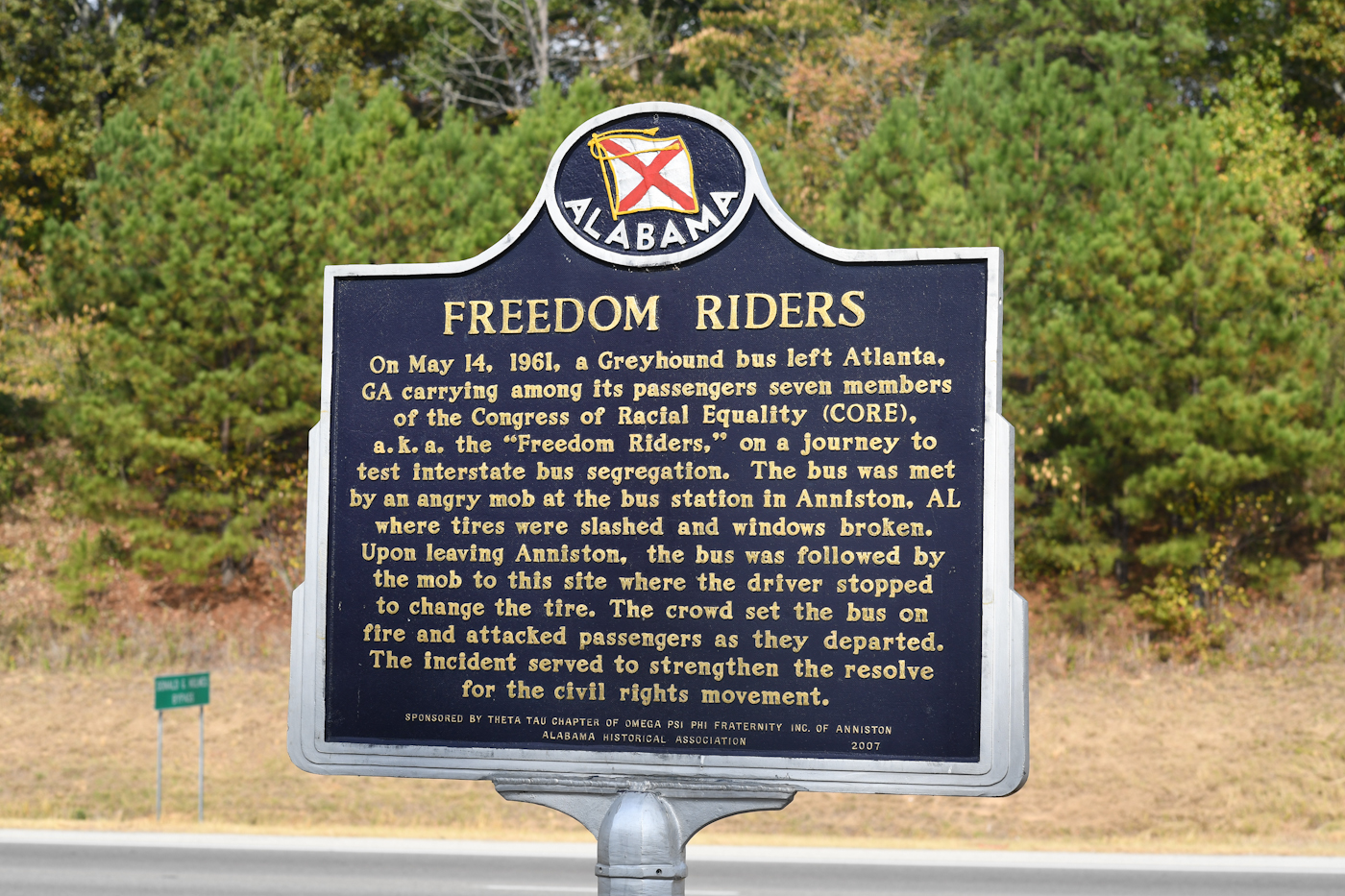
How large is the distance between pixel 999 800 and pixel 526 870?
283 inches

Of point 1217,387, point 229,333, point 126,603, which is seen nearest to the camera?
point 1217,387

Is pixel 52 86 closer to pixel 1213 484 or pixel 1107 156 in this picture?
pixel 1107 156

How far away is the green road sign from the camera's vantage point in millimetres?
17453

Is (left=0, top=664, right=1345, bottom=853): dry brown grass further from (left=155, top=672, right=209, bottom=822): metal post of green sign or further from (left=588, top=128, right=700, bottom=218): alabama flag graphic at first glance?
(left=588, top=128, right=700, bottom=218): alabama flag graphic

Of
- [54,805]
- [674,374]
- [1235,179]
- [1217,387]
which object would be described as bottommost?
[54,805]

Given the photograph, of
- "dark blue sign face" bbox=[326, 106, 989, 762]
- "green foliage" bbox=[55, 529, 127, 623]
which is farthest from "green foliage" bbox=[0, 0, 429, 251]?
"dark blue sign face" bbox=[326, 106, 989, 762]

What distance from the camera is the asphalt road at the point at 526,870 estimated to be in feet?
46.1

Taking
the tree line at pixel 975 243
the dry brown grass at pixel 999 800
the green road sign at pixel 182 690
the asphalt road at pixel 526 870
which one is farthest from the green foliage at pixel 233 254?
the asphalt road at pixel 526 870

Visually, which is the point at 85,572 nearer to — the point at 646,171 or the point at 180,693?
the point at 180,693

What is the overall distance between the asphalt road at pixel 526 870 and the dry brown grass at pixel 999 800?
1.03 metres

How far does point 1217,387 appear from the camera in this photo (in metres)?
21.8

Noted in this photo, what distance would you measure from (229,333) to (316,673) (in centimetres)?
2150

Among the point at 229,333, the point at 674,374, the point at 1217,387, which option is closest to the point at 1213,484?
the point at 1217,387

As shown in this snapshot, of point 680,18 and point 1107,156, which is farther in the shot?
point 680,18
